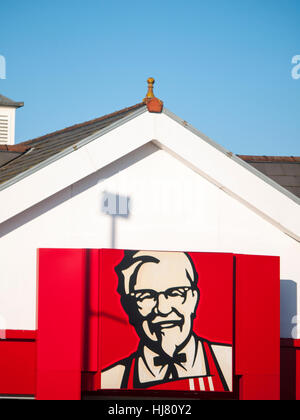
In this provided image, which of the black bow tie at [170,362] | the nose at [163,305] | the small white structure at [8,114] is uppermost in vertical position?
the small white structure at [8,114]

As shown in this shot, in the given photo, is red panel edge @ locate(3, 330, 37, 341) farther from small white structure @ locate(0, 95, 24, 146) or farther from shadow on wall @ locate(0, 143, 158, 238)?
small white structure @ locate(0, 95, 24, 146)

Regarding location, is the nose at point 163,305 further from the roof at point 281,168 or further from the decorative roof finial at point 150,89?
the roof at point 281,168

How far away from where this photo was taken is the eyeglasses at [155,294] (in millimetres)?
11328

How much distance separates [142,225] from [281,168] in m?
4.74

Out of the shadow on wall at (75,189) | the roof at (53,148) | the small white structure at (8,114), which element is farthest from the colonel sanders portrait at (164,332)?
the small white structure at (8,114)

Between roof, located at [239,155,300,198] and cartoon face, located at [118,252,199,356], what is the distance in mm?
4553

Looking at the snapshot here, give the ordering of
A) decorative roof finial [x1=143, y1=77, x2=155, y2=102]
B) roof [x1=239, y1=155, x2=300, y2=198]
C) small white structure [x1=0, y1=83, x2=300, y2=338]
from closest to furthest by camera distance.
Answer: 1. small white structure [x1=0, y1=83, x2=300, y2=338]
2. decorative roof finial [x1=143, y1=77, x2=155, y2=102]
3. roof [x1=239, y1=155, x2=300, y2=198]

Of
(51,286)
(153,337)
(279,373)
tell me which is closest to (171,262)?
(153,337)

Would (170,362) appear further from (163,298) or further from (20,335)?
(20,335)

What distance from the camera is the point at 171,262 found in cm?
1149

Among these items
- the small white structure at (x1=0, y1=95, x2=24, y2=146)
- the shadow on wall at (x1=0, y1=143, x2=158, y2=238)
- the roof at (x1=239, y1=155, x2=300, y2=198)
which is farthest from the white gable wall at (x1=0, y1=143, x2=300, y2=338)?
the small white structure at (x1=0, y1=95, x2=24, y2=146)

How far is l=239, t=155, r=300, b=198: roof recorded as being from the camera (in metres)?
15.2

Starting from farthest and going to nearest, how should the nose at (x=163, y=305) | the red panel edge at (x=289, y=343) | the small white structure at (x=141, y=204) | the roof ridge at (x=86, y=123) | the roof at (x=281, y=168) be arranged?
A: the roof at (x=281, y=168), the roof ridge at (x=86, y=123), the red panel edge at (x=289, y=343), the small white structure at (x=141, y=204), the nose at (x=163, y=305)
